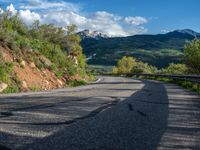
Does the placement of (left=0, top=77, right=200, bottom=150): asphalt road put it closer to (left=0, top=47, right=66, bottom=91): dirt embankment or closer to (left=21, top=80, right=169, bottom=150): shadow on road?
(left=21, top=80, right=169, bottom=150): shadow on road

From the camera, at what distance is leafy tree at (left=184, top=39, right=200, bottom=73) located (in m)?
52.6

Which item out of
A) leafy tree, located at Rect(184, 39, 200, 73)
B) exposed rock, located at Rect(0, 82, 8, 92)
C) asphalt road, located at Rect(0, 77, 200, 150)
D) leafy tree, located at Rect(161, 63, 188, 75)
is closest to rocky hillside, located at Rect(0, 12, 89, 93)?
exposed rock, located at Rect(0, 82, 8, 92)

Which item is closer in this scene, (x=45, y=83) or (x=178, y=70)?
(x=45, y=83)

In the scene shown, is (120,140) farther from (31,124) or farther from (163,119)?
(163,119)

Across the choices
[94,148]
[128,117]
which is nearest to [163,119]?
[128,117]

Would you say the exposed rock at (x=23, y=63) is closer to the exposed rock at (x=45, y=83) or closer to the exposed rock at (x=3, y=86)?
the exposed rock at (x=45, y=83)

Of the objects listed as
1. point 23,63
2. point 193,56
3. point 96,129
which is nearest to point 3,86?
point 23,63

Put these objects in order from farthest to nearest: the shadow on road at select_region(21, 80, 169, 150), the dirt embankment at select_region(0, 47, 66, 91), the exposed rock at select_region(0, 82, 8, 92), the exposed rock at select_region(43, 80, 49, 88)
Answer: the exposed rock at select_region(43, 80, 49, 88), the dirt embankment at select_region(0, 47, 66, 91), the exposed rock at select_region(0, 82, 8, 92), the shadow on road at select_region(21, 80, 169, 150)

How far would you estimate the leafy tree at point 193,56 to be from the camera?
172 feet

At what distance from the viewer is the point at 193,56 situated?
53188mm

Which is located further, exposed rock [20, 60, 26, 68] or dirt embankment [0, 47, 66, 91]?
exposed rock [20, 60, 26, 68]

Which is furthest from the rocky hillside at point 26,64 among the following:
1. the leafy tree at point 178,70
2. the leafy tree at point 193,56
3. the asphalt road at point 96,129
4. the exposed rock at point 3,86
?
the leafy tree at point 178,70

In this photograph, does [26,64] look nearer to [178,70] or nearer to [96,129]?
[96,129]

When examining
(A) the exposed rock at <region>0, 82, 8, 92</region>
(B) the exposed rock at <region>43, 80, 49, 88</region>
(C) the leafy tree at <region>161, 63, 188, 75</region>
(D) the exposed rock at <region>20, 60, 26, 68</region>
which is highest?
(D) the exposed rock at <region>20, 60, 26, 68</region>
